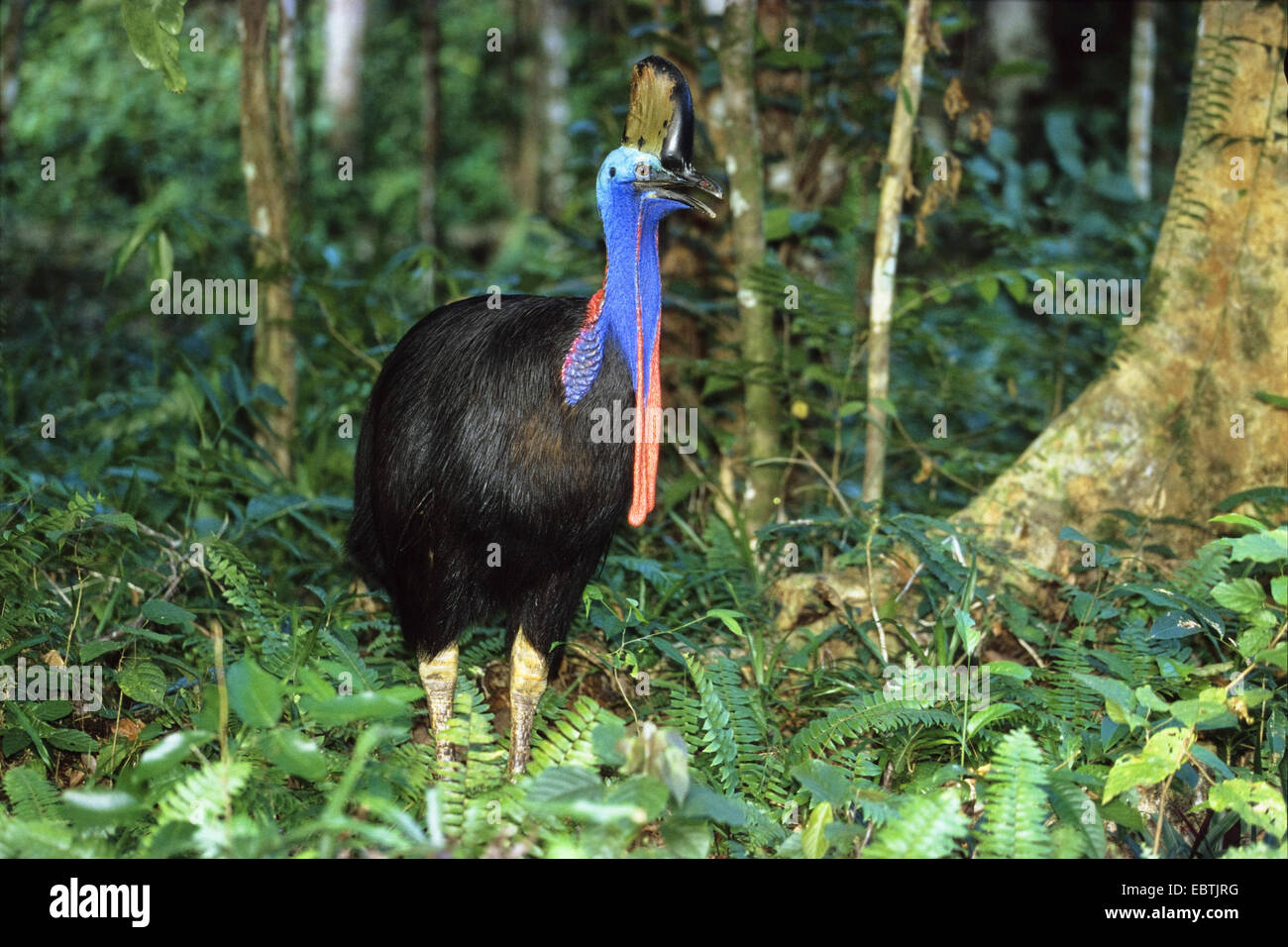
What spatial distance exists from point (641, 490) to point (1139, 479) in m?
2.30

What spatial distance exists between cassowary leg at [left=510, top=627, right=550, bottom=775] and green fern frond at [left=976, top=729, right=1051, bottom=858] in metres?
1.37

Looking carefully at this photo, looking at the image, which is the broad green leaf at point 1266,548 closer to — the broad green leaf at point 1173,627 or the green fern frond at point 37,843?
the broad green leaf at point 1173,627

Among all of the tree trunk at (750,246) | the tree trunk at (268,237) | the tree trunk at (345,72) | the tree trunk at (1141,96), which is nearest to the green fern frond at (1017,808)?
the tree trunk at (750,246)

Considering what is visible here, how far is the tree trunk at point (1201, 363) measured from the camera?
16.5ft

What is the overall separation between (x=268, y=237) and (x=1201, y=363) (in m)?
3.89

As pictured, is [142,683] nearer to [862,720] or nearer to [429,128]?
[862,720]

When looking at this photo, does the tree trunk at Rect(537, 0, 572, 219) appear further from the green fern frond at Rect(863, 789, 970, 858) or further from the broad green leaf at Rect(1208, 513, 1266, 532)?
the green fern frond at Rect(863, 789, 970, 858)

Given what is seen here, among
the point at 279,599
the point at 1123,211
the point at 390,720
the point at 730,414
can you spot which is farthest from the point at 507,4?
the point at 390,720

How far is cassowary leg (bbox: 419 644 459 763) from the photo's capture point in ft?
13.3

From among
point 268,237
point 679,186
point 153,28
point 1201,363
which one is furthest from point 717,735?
point 268,237

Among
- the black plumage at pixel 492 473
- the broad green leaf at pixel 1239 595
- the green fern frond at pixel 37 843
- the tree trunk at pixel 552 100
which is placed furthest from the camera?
the tree trunk at pixel 552 100

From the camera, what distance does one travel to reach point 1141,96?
8992 mm

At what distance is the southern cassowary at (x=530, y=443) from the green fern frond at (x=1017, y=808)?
45.2 inches

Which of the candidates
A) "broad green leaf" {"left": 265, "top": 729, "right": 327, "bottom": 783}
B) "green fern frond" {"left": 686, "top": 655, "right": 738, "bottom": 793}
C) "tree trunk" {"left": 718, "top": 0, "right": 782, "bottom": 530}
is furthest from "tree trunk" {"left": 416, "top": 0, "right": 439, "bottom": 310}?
"broad green leaf" {"left": 265, "top": 729, "right": 327, "bottom": 783}
